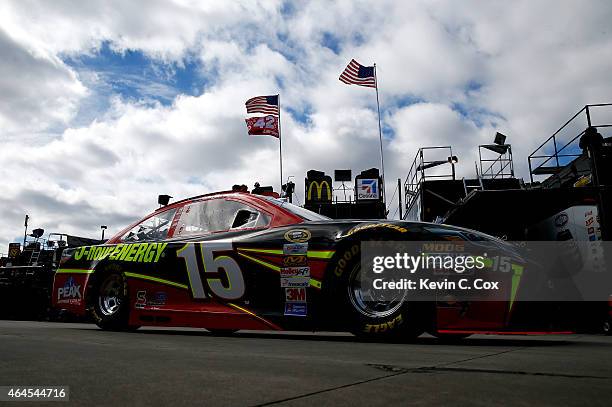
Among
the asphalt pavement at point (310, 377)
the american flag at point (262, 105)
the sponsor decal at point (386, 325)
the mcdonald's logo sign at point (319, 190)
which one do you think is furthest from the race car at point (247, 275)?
the mcdonald's logo sign at point (319, 190)

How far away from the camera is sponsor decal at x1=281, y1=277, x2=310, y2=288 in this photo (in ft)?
15.3

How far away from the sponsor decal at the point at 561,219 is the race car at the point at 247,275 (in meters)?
5.62

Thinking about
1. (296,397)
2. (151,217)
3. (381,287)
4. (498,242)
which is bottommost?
(296,397)

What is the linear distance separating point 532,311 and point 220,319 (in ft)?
9.44

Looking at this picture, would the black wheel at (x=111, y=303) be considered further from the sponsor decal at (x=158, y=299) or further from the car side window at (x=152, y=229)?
the car side window at (x=152, y=229)

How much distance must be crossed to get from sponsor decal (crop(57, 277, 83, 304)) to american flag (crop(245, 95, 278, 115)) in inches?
681

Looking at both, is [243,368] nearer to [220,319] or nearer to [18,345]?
[18,345]

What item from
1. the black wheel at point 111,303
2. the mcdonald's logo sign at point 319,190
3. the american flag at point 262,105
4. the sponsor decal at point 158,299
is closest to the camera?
the sponsor decal at point 158,299

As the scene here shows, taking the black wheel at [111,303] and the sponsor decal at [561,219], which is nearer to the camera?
the black wheel at [111,303]

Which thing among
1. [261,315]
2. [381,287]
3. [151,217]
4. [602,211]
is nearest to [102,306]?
[151,217]

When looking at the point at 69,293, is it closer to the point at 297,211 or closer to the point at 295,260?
the point at 297,211

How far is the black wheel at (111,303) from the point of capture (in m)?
5.92

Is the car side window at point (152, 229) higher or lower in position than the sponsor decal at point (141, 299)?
higher

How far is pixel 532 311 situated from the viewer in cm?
411
